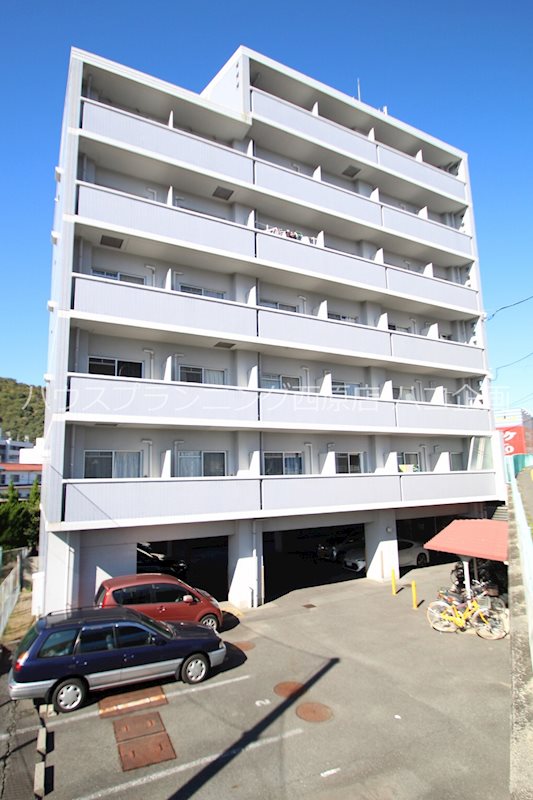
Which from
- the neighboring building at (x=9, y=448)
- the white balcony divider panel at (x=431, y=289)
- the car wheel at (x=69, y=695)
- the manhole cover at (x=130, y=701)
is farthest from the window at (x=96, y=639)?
the neighboring building at (x=9, y=448)

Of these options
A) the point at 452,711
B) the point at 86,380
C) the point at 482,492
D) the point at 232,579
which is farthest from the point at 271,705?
the point at 482,492

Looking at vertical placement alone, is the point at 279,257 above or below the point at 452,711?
above

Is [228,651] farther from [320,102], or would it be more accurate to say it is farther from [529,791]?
[320,102]

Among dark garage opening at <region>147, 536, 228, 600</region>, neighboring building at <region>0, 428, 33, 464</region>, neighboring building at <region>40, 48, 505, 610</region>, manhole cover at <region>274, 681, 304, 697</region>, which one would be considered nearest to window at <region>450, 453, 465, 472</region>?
neighboring building at <region>40, 48, 505, 610</region>

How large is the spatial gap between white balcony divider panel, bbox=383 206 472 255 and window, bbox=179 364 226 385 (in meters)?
10.8

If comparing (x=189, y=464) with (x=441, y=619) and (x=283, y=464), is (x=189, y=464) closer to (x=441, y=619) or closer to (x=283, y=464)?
(x=283, y=464)

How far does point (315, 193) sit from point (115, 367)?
1081 cm

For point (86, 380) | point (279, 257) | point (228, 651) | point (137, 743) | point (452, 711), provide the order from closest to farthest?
point (137, 743) < point (452, 711) < point (228, 651) < point (86, 380) < point (279, 257)

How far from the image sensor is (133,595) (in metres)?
11.9

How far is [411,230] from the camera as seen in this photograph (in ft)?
72.2

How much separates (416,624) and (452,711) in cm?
535

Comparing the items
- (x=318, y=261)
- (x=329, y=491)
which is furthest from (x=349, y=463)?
(x=318, y=261)

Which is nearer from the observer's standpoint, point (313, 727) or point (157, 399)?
point (313, 727)

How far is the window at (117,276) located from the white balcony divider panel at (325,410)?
5.76 meters
